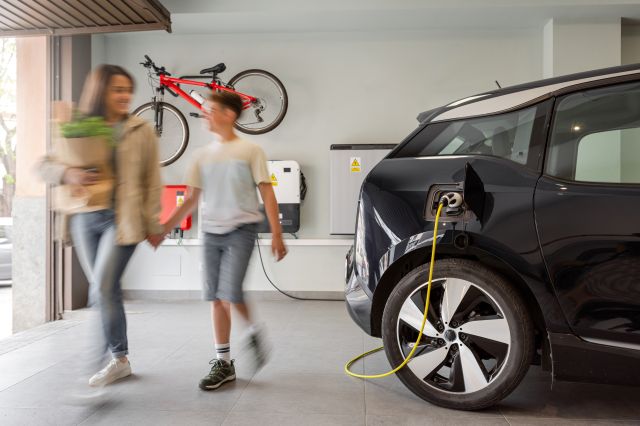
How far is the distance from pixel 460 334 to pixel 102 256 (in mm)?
1727

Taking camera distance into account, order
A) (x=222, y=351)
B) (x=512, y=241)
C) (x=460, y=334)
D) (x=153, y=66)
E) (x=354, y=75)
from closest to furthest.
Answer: (x=512, y=241) → (x=460, y=334) → (x=222, y=351) → (x=153, y=66) → (x=354, y=75)

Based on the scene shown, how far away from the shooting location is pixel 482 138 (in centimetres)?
232

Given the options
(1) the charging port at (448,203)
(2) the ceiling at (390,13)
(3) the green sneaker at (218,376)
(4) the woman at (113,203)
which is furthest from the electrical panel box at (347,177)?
(4) the woman at (113,203)

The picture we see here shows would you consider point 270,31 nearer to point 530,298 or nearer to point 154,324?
point 154,324

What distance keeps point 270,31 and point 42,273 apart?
351 cm

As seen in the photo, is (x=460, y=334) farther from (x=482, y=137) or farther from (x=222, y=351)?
(x=222, y=351)

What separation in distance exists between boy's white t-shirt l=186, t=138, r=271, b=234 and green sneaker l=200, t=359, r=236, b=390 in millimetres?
747

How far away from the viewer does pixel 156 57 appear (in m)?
5.65

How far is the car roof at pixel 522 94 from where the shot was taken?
212 centimetres

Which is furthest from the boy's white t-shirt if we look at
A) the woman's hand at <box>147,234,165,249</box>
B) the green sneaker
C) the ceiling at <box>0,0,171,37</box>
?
the ceiling at <box>0,0,171,37</box>

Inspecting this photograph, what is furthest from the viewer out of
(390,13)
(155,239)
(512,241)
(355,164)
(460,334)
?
(355,164)

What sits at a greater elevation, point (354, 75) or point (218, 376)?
point (354, 75)

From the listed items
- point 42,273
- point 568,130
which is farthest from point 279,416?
point 42,273

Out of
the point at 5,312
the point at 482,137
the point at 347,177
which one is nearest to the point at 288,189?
the point at 347,177
